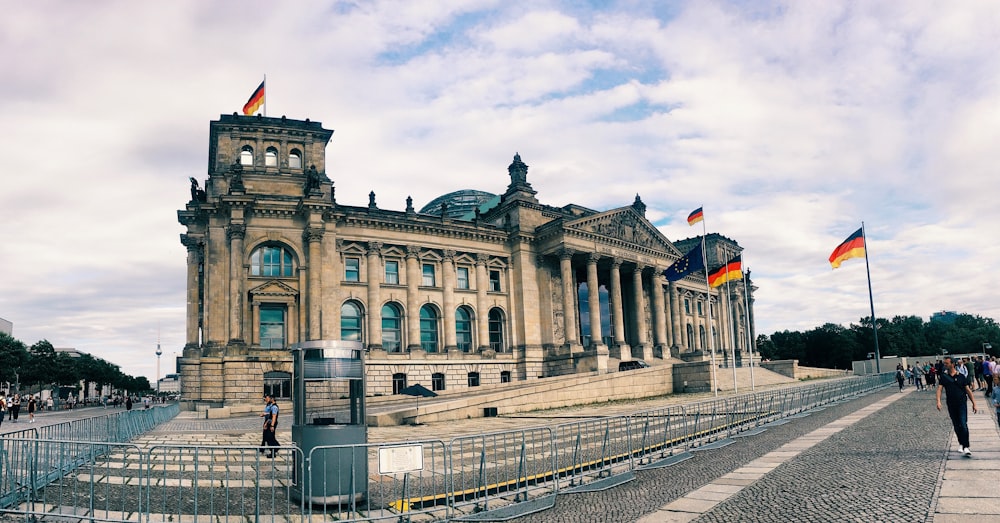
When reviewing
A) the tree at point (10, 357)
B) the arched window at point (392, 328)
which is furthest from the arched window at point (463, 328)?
the tree at point (10, 357)

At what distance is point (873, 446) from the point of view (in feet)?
56.2

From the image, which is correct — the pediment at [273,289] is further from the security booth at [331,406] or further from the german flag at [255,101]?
the security booth at [331,406]

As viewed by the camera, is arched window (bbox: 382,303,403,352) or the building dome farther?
the building dome

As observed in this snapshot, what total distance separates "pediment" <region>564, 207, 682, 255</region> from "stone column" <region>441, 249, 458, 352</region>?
1026 centimetres

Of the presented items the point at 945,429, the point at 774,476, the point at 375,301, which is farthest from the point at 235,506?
the point at 375,301

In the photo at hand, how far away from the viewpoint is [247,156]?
169ft

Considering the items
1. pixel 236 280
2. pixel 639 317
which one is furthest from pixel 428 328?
pixel 639 317

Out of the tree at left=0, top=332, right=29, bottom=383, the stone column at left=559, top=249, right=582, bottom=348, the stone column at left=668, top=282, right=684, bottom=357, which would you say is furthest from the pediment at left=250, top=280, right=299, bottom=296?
the tree at left=0, top=332, right=29, bottom=383

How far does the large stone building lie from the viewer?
4744cm

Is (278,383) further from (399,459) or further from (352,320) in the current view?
(399,459)

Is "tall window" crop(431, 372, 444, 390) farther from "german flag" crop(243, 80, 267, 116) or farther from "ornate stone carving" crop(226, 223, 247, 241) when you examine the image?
"german flag" crop(243, 80, 267, 116)

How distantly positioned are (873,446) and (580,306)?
47.6 meters

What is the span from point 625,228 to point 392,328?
24680 mm

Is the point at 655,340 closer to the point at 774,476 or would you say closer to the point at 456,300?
the point at 456,300
